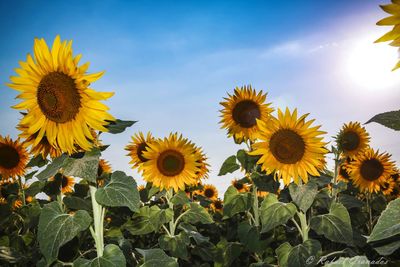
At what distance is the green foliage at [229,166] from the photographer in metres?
4.89

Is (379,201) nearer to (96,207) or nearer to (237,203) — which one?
(237,203)

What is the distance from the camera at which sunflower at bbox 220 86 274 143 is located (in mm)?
5348

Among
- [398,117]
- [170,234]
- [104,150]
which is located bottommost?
[170,234]

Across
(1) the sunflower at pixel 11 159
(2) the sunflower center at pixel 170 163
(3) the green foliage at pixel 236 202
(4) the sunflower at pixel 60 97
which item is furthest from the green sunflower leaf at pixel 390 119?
(1) the sunflower at pixel 11 159

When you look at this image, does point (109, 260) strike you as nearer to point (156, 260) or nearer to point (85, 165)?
point (156, 260)

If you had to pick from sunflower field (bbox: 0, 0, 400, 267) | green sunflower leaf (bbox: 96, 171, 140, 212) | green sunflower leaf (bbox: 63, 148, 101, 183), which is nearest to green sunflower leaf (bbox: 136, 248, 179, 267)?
sunflower field (bbox: 0, 0, 400, 267)

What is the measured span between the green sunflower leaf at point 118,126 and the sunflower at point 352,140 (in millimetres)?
4562

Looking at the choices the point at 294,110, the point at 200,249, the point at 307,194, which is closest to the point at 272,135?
the point at 294,110

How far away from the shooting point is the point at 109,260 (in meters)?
2.48

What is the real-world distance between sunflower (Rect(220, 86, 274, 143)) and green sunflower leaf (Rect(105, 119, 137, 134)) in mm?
2881

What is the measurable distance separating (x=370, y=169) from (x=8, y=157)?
707 centimetres

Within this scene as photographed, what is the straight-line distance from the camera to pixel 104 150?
2648mm

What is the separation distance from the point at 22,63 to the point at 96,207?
1.26 m

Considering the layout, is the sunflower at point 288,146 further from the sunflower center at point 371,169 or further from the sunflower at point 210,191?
the sunflower at point 210,191
